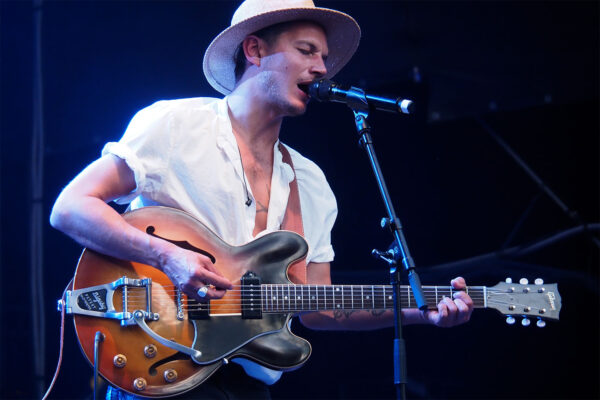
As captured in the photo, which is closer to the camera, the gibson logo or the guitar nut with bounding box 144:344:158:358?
the guitar nut with bounding box 144:344:158:358

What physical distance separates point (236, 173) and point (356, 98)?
27.7 inches

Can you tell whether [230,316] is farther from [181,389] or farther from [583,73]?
[583,73]

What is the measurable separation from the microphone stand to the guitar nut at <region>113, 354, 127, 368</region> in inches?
36.9

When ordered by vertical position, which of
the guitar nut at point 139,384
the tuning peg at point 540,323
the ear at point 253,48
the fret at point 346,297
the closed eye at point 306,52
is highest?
the ear at point 253,48

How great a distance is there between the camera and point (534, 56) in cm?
466

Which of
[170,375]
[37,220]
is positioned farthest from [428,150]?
[170,375]

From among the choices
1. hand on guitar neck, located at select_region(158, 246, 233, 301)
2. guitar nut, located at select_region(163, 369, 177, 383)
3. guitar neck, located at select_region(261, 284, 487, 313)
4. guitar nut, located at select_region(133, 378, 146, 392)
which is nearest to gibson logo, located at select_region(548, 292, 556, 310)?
guitar neck, located at select_region(261, 284, 487, 313)

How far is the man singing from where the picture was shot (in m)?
2.31

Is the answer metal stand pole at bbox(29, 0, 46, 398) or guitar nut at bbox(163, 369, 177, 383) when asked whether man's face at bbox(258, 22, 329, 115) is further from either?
metal stand pole at bbox(29, 0, 46, 398)

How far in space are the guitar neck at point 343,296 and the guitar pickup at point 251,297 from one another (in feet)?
0.10

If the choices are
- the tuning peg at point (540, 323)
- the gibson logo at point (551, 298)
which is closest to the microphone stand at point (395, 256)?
the tuning peg at point (540, 323)

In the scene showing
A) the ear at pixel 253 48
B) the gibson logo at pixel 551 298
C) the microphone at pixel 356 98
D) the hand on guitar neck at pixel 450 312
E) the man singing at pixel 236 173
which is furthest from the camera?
the ear at pixel 253 48

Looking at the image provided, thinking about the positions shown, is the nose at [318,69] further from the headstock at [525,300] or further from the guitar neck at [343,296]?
the headstock at [525,300]

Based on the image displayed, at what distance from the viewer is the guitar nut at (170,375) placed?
223 centimetres
